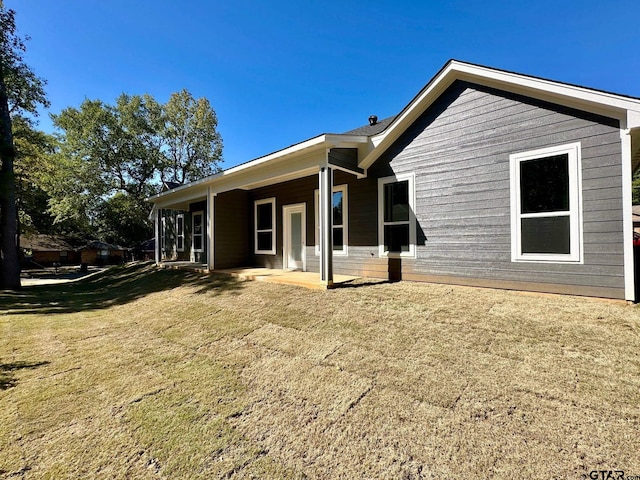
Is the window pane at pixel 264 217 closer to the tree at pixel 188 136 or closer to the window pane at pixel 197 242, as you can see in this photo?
the window pane at pixel 197 242

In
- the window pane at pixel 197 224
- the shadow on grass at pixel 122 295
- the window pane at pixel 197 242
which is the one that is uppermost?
the window pane at pixel 197 224

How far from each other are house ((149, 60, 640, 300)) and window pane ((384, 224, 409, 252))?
0.11 ft

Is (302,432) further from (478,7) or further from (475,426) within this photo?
(478,7)

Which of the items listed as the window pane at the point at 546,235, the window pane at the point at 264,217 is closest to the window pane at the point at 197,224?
the window pane at the point at 264,217

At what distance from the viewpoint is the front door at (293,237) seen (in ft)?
29.7

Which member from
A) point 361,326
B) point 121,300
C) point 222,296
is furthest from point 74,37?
point 361,326

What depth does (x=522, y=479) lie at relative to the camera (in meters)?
1.78

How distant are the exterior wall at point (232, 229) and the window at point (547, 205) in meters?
8.22

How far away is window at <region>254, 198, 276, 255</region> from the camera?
9750 mm

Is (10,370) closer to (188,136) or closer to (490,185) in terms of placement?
(490,185)

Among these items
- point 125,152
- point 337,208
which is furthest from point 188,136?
point 337,208

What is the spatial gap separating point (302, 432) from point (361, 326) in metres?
1.99

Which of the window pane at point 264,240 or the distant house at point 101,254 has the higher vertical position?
the window pane at point 264,240

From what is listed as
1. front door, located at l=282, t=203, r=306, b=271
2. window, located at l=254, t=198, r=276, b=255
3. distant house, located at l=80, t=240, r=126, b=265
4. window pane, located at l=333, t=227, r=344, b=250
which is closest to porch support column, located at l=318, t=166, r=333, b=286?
window pane, located at l=333, t=227, r=344, b=250
